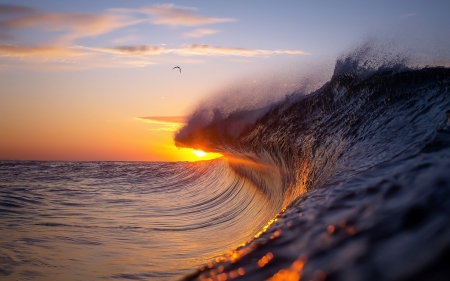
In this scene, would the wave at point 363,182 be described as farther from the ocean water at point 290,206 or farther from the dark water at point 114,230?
the dark water at point 114,230

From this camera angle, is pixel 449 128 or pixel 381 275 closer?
pixel 381 275

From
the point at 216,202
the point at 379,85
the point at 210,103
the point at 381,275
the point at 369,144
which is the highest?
the point at 210,103

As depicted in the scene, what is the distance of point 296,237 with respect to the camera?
2.76 ft

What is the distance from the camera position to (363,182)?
3.47 feet

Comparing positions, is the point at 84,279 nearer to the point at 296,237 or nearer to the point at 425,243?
the point at 296,237

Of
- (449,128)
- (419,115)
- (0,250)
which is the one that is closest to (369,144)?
(419,115)

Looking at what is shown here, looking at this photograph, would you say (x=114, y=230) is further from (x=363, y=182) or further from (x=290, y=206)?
(x=363, y=182)

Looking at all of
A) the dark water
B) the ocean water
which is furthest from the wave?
the dark water

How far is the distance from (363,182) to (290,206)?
22 cm

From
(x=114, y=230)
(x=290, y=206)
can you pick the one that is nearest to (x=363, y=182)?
(x=290, y=206)

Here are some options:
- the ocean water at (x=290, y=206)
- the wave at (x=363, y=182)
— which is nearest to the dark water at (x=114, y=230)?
the ocean water at (x=290, y=206)

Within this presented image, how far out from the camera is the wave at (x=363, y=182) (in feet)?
2.22

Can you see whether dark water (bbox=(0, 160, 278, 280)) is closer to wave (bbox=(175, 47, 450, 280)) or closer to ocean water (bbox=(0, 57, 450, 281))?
ocean water (bbox=(0, 57, 450, 281))

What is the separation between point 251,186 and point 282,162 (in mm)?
2515
